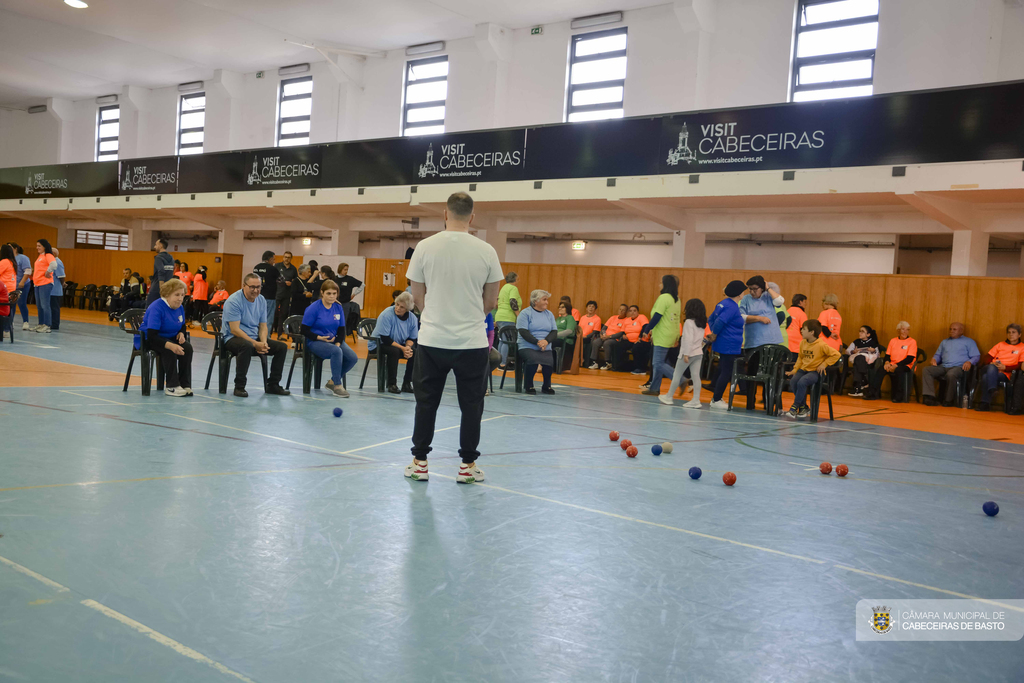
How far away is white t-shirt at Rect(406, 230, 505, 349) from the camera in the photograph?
4.45 m

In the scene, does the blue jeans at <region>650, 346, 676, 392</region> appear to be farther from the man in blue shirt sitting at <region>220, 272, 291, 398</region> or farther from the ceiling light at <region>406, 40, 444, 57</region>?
the ceiling light at <region>406, 40, 444, 57</region>

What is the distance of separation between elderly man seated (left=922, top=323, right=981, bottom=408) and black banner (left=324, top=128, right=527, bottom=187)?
27.0 ft

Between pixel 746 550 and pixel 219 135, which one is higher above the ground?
pixel 219 135

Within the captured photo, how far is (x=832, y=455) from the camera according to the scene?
22.0 feet

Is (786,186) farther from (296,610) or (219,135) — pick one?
(219,135)

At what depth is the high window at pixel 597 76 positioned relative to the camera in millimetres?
18375

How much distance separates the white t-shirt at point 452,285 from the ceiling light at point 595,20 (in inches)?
607

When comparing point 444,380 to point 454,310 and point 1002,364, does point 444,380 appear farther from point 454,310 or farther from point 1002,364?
point 1002,364

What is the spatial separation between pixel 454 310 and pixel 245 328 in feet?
15.5

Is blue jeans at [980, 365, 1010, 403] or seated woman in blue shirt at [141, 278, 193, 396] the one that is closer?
seated woman in blue shirt at [141, 278, 193, 396]

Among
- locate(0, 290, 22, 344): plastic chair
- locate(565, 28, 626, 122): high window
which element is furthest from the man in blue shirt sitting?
locate(565, 28, 626, 122): high window

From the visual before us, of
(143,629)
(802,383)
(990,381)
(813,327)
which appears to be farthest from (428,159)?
(143,629)

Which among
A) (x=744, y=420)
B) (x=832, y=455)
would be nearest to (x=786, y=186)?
(x=744, y=420)

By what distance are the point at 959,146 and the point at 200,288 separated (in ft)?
59.6
